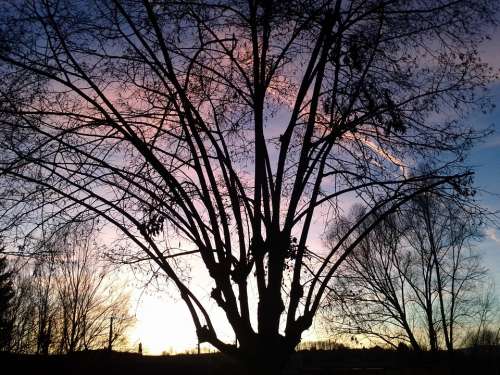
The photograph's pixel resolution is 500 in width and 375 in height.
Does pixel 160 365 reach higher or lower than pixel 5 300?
lower

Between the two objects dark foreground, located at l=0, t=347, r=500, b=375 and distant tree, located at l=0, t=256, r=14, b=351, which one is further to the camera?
distant tree, located at l=0, t=256, r=14, b=351

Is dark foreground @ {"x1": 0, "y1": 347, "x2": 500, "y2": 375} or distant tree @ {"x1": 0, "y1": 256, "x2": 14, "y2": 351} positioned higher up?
distant tree @ {"x1": 0, "y1": 256, "x2": 14, "y2": 351}

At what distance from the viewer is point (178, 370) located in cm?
2206

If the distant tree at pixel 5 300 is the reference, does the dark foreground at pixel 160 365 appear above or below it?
below

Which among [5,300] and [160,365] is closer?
[160,365]

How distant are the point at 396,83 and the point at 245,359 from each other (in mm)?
4737

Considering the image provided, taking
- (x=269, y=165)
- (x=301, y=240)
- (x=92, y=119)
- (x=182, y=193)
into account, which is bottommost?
(x=301, y=240)

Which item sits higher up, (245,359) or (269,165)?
(269,165)

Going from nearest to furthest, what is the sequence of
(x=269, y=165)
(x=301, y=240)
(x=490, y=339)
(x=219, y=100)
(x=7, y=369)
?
(x=301, y=240) → (x=269, y=165) → (x=219, y=100) → (x=7, y=369) → (x=490, y=339)

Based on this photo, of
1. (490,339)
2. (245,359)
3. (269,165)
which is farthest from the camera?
(490,339)

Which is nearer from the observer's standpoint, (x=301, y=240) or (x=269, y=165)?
(x=301, y=240)

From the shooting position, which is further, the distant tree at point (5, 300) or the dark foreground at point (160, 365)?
the distant tree at point (5, 300)

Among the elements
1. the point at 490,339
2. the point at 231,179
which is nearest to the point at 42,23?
the point at 231,179

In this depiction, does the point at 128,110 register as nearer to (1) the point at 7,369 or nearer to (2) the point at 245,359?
(2) the point at 245,359
